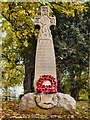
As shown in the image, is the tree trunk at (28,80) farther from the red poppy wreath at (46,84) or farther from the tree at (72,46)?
the red poppy wreath at (46,84)

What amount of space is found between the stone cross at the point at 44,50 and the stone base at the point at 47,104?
951 millimetres

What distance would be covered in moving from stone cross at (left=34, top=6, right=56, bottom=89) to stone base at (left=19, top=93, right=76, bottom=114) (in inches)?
37.4

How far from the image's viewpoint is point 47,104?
6531 millimetres

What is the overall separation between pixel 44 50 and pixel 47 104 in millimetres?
2401

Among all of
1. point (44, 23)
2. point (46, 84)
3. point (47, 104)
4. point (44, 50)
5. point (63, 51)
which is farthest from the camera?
point (63, 51)

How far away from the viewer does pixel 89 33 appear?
1067cm

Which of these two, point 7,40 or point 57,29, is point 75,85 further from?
point 7,40

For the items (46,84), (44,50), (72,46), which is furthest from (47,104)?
(72,46)

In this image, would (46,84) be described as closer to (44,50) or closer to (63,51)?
(44,50)

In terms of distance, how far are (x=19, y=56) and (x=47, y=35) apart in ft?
13.2

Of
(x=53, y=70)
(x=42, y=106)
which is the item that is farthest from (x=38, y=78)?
(x=42, y=106)

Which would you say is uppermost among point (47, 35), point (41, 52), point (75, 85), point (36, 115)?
point (47, 35)

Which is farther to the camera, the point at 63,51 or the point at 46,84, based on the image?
the point at 63,51

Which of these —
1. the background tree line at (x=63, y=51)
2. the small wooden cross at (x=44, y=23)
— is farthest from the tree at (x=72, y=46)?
the small wooden cross at (x=44, y=23)
